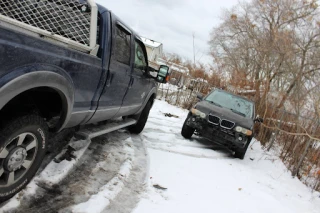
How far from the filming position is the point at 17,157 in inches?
98.2

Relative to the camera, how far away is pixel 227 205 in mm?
3939

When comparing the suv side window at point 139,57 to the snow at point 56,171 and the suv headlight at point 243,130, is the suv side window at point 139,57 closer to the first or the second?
the snow at point 56,171

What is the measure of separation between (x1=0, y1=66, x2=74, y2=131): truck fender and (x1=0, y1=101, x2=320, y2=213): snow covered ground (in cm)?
76

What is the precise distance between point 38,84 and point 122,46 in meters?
1.95

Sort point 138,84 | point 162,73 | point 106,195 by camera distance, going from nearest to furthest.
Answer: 1. point 106,195
2. point 138,84
3. point 162,73

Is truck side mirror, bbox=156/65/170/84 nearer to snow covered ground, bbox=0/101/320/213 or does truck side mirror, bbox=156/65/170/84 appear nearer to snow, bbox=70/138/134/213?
snow covered ground, bbox=0/101/320/213

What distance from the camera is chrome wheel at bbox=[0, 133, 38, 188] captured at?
2.40m

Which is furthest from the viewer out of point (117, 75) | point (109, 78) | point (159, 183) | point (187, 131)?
point (187, 131)

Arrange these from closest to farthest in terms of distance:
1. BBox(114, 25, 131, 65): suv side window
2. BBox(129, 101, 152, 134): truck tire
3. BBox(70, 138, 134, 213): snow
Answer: BBox(70, 138, 134, 213): snow < BBox(114, 25, 131, 65): suv side window < BBox(129, 101, 152, 134): truck tire

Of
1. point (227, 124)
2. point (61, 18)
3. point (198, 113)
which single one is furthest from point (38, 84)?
point (227, 124)

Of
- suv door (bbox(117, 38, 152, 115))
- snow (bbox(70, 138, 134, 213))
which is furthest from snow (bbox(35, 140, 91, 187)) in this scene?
suv door (bbox(117, 38, 152, 115))

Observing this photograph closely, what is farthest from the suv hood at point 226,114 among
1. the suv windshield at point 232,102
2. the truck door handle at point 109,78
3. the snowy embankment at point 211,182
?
the truck door handle at point 109,78

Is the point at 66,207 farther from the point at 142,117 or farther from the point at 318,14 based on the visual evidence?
the point at 318,14

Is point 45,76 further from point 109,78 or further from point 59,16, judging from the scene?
point 109,78
